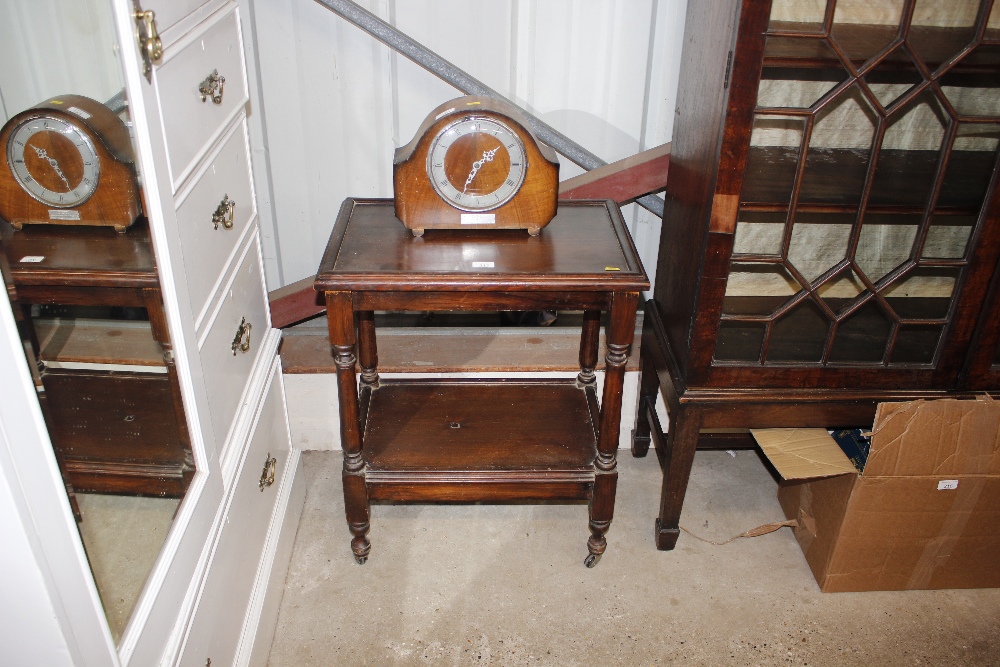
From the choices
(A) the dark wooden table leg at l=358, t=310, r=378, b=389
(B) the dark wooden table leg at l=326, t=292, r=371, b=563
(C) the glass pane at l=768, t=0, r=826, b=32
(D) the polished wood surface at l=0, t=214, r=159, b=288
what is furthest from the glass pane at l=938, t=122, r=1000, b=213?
(D) the polished wood surface at l=0, t=214, r=159, b=288

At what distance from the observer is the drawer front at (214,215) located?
4.24 feet

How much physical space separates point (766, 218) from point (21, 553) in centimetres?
136

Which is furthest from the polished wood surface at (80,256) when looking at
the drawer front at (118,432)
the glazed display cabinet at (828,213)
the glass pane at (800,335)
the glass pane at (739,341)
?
the glass pane at (800,335)

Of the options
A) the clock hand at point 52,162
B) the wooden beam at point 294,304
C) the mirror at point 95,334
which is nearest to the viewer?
the mirror at point 95,334

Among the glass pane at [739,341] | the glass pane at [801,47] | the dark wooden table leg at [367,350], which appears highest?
the glass pane at [801,47]

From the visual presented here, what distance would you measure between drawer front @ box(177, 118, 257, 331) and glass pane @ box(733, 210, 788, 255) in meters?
1.00

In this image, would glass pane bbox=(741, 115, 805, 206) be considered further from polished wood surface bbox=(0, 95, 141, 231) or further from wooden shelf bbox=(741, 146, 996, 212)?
polished wood surface bbox=(0, 95, 141, 231)

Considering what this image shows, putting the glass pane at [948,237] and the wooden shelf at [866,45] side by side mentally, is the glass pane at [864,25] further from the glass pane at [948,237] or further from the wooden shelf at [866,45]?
the glass pane at [948,237]

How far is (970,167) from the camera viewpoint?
1546 millimetres

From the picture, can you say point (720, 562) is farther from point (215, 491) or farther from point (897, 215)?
point (215, 491)

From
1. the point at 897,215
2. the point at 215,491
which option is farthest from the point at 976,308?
the point at 215,491

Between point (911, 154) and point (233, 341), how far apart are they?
1.36 meters

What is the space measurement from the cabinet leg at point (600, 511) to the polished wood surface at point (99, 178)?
115 cm

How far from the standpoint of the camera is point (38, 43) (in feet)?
2.80
